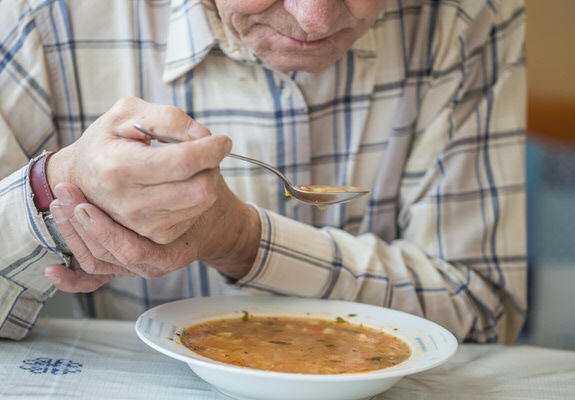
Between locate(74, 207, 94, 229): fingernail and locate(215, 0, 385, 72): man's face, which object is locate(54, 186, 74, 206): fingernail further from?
locate(215, 0, 385, 72): man's face

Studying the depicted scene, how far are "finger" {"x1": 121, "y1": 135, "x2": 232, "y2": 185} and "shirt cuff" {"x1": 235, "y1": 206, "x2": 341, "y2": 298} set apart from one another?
0.46 m

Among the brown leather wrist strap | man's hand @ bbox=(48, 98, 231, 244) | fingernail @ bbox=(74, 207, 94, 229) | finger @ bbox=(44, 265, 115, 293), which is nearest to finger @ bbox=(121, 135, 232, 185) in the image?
man's hand @ bbox=(48, 98, 231, 244)

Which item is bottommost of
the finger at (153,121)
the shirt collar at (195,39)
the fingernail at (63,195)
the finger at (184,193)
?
the fingernail at (63,195)

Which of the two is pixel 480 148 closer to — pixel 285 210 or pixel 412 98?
pixel 412 98

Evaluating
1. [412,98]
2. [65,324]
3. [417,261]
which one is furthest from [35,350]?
[412,98]

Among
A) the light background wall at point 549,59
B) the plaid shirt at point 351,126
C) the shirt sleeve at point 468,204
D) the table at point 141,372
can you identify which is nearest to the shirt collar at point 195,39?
the plaid shirt at point 351,126

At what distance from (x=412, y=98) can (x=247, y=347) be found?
2.84 ft

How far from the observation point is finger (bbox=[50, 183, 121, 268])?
4.25ft

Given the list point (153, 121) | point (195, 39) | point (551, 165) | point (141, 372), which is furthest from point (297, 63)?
point (551, 165)

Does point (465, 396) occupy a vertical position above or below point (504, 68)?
below

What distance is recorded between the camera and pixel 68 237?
1359mm

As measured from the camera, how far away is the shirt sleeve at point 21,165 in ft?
4.62

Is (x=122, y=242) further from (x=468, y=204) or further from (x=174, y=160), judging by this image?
(x=468, y=204)

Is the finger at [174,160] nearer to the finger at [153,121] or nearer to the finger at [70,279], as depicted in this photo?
the finger at [153,121]
